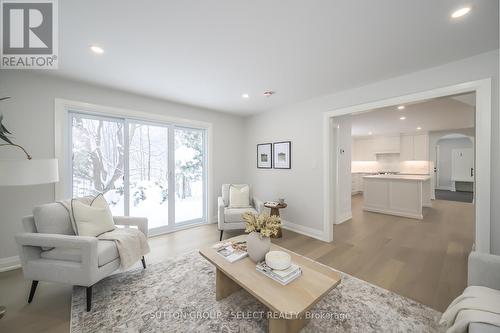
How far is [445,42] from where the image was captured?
1763mm

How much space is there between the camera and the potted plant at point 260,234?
1.66 m

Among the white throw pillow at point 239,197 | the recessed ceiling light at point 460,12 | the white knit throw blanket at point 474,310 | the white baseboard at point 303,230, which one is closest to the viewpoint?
the white knit throw blanket at point 474,310

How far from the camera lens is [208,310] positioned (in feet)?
5.47

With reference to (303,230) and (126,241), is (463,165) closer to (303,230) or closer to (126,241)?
(303,230)

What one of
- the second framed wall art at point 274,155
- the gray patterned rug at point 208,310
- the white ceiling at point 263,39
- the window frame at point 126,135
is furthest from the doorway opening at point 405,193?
the window frame at point 126,135

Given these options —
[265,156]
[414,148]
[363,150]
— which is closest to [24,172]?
[265,156]

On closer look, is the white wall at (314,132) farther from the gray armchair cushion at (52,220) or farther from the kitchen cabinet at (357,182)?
the kitchen cabinet at (357,182)

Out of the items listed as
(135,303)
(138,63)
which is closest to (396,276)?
(135,303)

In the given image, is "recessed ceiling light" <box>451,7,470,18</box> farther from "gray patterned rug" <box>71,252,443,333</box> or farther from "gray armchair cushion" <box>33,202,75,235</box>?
"gray armchair cushion" <box>33,202,75,235</box>

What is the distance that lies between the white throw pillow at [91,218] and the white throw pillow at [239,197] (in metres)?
1.82

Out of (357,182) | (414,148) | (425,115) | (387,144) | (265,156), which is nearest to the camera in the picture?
(265,156)

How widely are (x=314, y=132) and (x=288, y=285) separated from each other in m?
2.60

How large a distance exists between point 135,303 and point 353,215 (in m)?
4.73

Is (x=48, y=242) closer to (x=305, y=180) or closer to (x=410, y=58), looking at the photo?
(x=305, y=180)
